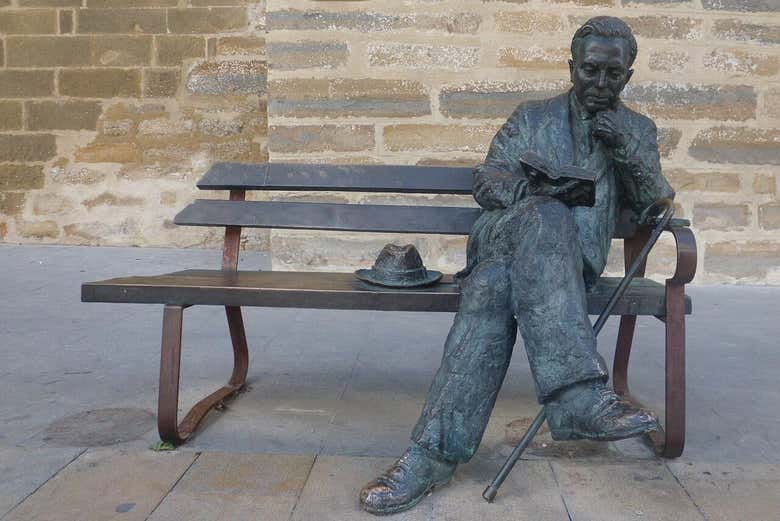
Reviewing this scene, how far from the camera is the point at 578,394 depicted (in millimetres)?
2031

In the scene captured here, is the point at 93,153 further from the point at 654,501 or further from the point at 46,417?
the point at 654,501

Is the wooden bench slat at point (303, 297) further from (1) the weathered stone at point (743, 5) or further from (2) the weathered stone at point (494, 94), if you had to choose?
(1) the weathered stone at point (743, 5)

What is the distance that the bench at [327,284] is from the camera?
242cm

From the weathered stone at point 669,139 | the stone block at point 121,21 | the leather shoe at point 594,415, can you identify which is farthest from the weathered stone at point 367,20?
the leather shoe at point 594,415

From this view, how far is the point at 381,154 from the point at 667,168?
2.13 m

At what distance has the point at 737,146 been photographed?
561 cm

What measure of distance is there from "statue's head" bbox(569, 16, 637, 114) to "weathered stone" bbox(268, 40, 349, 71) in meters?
3.13

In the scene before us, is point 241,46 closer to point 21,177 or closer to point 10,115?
point 10,115

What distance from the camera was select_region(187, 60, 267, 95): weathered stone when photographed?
7590 mm

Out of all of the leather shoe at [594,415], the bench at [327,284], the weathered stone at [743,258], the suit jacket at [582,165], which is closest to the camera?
the leather shoe at [594,415]

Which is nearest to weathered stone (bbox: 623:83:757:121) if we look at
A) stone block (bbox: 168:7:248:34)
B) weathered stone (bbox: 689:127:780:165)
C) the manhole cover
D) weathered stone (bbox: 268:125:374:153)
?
weathered stone (bbox: 689:127:780:165)

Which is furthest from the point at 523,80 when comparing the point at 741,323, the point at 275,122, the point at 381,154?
the point at 741,323

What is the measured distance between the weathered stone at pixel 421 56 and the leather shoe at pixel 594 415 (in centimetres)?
388

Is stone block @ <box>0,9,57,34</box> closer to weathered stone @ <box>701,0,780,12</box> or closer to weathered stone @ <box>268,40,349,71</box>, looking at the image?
weathered stone @ <box>268,40,349,71</box>
